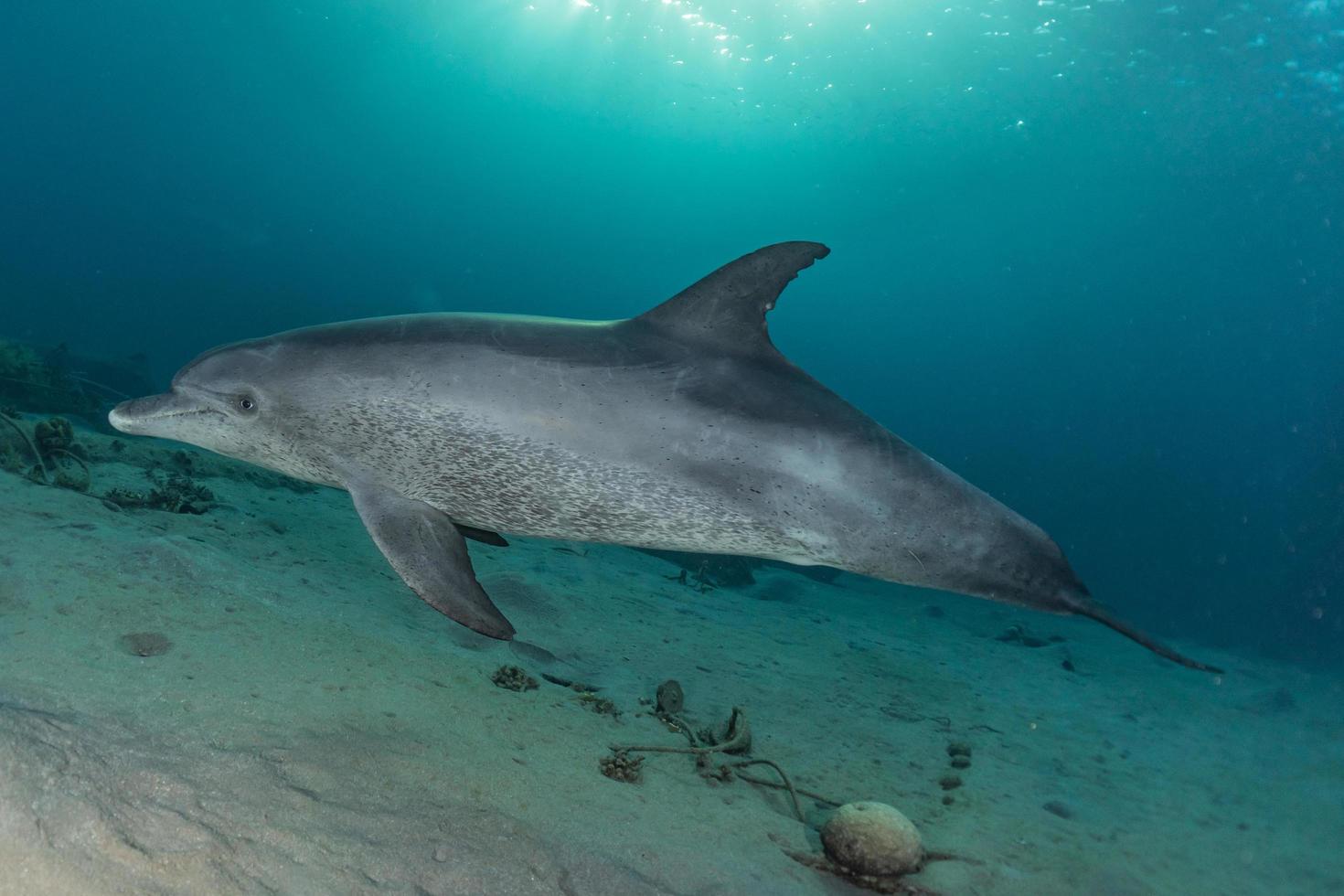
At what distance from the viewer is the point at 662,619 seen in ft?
32.6

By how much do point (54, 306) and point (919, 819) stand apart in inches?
4110

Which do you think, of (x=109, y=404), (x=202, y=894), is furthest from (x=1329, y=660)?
(x=109, y=404)

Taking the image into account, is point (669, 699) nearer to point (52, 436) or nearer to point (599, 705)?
point (599, 705)

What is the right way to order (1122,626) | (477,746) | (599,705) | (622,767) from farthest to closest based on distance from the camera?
(599,705) → (622,767) → (477,746) → (1122,626)

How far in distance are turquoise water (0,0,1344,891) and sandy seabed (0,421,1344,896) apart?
1482 cm

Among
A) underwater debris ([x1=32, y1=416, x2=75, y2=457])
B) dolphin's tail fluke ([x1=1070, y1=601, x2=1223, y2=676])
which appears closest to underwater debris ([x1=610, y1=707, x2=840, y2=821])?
dolphin's tail fluke ([x1=1070, y1=601, x2=1223, y2=676])

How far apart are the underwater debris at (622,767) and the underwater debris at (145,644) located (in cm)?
288

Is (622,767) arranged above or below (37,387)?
above

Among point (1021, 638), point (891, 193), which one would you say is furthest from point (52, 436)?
point (891, 193)

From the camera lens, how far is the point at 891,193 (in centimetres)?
5712

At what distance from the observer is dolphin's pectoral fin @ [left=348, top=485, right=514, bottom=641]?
11.3 feet

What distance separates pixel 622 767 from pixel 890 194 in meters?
Result: 61.7

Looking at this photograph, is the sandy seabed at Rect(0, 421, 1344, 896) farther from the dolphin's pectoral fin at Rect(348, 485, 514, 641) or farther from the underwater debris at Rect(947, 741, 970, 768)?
the dolphin's pectoral fin at Rect(348, 485, 514, 641)

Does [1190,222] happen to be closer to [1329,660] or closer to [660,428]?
[1329,660]
